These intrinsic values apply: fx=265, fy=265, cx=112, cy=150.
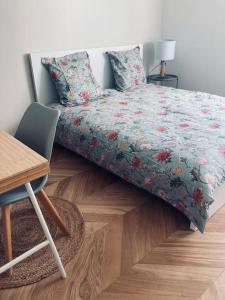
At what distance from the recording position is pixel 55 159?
2623 mm

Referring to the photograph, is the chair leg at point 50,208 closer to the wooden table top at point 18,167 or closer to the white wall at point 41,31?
the wooden table top at point 18,167

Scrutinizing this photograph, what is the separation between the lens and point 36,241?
5.38ft

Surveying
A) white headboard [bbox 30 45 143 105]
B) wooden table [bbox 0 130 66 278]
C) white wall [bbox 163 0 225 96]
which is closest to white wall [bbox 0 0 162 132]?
white headboard [bbox 30 45 143 105]

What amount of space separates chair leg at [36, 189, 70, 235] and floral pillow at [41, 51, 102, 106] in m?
1.23

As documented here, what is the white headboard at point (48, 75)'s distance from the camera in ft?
8.20

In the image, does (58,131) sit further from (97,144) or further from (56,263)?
(56,263)

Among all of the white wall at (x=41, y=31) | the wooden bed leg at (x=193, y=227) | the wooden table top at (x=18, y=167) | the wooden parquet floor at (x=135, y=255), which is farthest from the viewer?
the white wall at (x=41, y=31)

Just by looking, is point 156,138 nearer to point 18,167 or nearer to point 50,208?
point 50,208

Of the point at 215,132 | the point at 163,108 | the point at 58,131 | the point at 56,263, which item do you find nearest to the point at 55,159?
the point at 58,131

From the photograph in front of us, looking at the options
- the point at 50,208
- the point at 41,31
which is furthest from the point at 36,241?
the point at 41,31

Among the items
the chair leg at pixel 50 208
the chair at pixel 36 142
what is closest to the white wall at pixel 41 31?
the chair at pixel 36 142

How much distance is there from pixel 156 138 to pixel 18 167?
3.49 ft

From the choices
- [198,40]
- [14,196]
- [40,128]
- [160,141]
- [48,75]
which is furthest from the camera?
[198,40]

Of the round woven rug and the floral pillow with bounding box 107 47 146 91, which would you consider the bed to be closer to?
the floral pillow with bounding box 107 47 146 91
